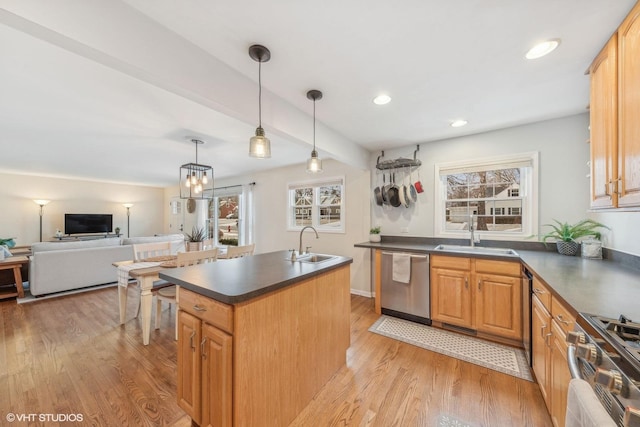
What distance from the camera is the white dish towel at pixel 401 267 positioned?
2883 mm

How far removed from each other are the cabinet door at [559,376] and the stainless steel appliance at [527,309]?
29.6 inches

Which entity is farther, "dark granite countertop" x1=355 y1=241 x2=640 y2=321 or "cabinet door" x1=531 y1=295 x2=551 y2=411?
"cabinet door" x1=531 y1=295 x2=551 y2=411

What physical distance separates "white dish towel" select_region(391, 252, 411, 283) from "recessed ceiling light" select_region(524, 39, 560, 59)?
207 cm

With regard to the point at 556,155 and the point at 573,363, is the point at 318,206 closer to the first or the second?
the point at 556,155

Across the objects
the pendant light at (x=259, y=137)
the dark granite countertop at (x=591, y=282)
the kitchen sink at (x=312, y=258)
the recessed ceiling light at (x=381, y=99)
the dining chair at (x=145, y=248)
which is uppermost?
the recessed ceiling light at (x=381, y=99)

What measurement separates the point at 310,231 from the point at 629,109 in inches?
151

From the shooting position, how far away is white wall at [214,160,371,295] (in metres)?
3.89

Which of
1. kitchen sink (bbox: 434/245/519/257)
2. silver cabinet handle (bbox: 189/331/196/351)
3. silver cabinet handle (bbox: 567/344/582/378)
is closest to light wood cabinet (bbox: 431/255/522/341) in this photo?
kitchen sink (bbox: 434/245/519/257)

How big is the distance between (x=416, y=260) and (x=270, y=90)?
2.41 meters

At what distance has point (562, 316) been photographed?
124cm

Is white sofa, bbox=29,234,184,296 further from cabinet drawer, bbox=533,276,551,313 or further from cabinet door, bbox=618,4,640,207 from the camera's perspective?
cabinet door, bbox=618,4,640,207

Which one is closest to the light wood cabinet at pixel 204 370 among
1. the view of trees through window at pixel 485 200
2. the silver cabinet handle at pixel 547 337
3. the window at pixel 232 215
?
the silver cabinet handle at pixel 547 337

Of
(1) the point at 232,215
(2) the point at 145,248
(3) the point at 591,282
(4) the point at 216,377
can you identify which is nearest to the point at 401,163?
(3) the point at 591,282

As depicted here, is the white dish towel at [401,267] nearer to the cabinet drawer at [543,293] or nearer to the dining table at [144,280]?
the cabinet drawer at [543,293]
